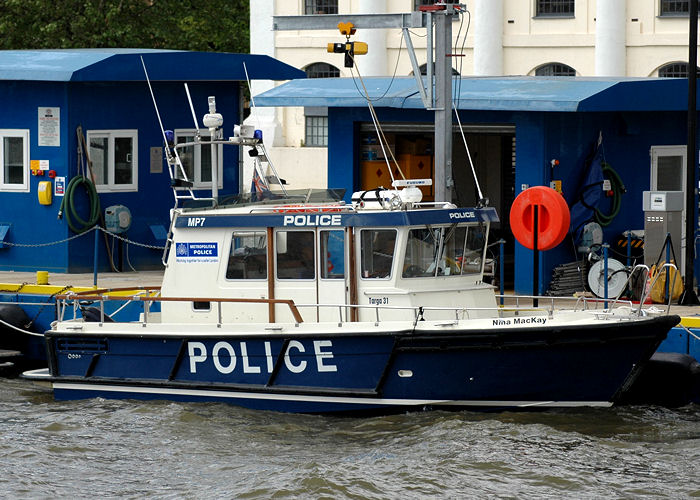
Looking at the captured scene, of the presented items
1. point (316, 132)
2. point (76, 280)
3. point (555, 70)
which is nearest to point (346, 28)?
point (76, 280)

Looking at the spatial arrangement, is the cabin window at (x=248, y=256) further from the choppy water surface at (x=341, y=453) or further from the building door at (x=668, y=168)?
the building door at (x=668, y=168)

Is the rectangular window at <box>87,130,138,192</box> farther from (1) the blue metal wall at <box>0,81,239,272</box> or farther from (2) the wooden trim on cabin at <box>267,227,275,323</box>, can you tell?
(2) the wooden trim on cabin at <box>267,227,275,323</box>

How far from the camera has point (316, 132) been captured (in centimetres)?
4006

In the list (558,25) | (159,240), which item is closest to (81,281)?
(159,240)

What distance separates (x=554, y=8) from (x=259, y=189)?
22.6 meters

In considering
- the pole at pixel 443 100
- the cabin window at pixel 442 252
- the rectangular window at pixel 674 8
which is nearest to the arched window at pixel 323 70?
the rectangular window at pixel 674 8

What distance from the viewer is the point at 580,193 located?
765 inches

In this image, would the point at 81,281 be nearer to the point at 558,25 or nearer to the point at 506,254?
the point at 506,254

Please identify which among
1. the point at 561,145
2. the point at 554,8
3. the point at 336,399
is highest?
the point at 554,8

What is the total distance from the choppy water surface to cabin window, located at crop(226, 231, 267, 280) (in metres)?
1.47

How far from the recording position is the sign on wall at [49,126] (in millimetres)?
20641

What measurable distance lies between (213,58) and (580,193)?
6.06 meters

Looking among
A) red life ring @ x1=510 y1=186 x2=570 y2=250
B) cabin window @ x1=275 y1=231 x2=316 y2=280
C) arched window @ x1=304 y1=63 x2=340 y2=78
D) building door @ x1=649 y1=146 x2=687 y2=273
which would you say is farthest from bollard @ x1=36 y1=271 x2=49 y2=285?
arched window @ x1=304 y1=63 x2=340 y2=78

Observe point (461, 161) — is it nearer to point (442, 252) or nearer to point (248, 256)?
point (442, 252)
